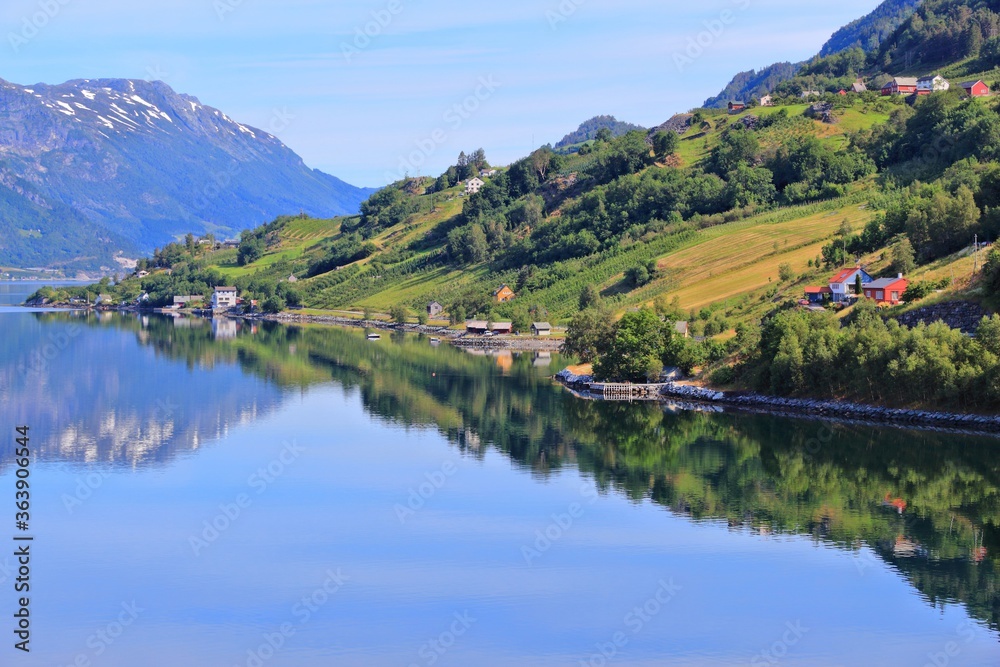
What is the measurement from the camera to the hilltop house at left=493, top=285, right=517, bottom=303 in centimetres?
11862

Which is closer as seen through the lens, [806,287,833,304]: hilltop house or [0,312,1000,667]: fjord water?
[0,312,1000,667]: fjord water

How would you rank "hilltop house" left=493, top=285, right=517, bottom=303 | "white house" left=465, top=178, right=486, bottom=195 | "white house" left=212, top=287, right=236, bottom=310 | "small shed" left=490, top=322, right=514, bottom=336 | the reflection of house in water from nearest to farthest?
"small shed" left=490, top=322, right=514, bottom=336, "hilltop house" left=493, top=285, right=517, bottom=303, the reflection of house in water, "white house" left=212, top=287, right=236, bottom=310, "white house" left=465, top=178, right=486, bottom=195

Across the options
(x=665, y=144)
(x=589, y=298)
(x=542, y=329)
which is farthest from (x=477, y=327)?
(x=665, y=144)

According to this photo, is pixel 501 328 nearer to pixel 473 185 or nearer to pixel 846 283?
pixel 846 283

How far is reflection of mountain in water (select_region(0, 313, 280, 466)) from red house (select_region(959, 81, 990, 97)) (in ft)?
273

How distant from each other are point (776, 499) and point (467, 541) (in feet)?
40.5

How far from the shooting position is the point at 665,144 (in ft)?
469

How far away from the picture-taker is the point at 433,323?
407 ft

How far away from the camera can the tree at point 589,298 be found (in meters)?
98.8

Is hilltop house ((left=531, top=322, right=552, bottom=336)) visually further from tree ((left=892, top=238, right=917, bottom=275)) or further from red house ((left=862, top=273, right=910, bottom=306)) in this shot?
red house ((left=862, top=273, right=910, bottom=306))

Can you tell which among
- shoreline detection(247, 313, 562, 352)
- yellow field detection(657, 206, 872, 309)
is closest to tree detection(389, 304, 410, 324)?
shoreline detection(247, 313, 562, 352)

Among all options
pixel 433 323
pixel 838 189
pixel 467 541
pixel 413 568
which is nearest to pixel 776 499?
pixel 467 541

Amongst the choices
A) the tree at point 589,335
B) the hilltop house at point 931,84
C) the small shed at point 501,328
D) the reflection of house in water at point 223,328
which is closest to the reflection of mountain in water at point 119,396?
the reflection of house in water at point 223,328

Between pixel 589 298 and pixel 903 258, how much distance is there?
36119mm
